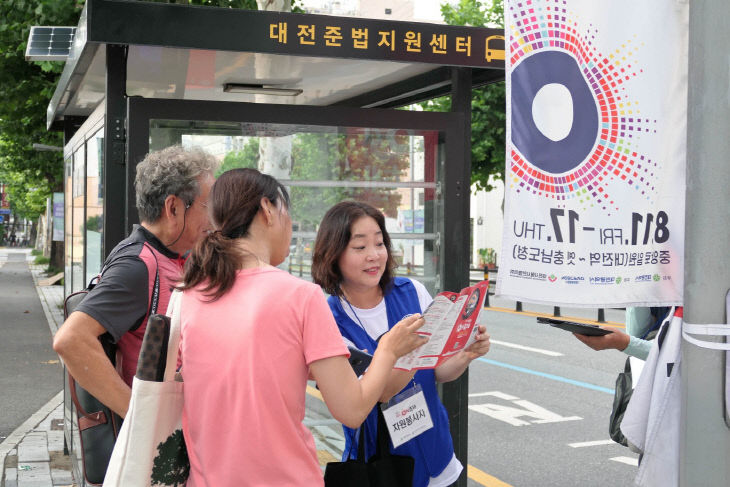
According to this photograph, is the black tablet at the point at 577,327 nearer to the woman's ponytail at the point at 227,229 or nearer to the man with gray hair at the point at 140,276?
the woman's ponytail at the point at 227,229

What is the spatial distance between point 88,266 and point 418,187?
2283mm

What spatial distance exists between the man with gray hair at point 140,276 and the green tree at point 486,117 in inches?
889

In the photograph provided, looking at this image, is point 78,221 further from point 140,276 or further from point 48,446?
point 140,276

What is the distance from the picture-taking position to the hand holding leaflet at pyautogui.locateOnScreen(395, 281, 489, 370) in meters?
2.40

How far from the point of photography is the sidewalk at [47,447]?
18.5ft

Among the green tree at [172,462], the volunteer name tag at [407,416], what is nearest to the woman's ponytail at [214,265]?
the green tree at [172,462]

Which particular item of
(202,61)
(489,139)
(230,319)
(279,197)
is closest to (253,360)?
(230,319)

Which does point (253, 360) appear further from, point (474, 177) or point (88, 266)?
point (474, 177)

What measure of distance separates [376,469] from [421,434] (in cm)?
28

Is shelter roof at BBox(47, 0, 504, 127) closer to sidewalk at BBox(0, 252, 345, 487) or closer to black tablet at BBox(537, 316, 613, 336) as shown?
black tablet at BBox(537, 316, 613, 336)

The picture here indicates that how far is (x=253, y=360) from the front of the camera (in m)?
2.03

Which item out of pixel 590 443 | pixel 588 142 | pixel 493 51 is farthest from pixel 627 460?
pixel 588 142

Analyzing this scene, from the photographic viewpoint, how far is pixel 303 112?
4035mm

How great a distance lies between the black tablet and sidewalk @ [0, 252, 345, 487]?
2017mm
